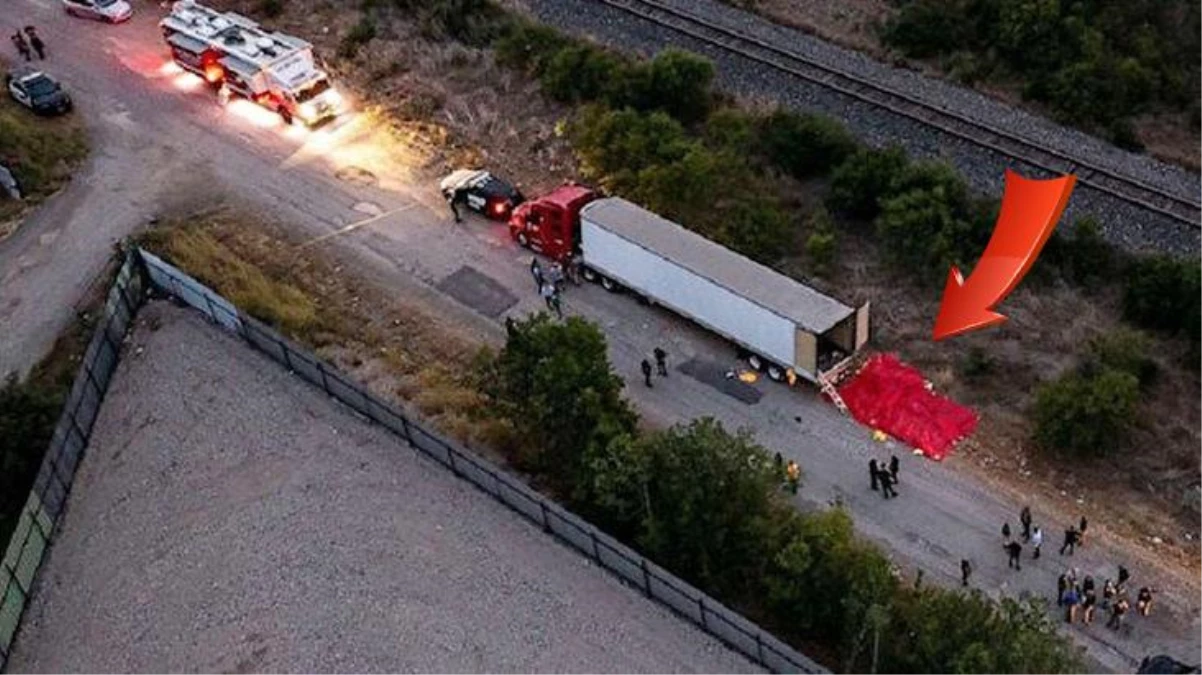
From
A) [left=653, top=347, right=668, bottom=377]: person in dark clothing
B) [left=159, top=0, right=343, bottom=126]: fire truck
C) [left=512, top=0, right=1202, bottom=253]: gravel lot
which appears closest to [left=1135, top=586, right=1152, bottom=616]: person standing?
[left=512, top=0, right=1202, bottom=253]: gravel lot

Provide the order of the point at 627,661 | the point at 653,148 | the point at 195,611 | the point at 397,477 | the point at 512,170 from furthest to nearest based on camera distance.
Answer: the point at 512,170 < the point at 653,148 < the point at 397,477 < the point at 195,611 < the point at 627,661

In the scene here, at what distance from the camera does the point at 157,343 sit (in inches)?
1266

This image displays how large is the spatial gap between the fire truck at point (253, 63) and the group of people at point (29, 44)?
15.6 feet

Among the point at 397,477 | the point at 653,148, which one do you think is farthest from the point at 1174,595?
the point at 653,148

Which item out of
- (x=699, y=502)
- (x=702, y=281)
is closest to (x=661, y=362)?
(x=702, y=281)

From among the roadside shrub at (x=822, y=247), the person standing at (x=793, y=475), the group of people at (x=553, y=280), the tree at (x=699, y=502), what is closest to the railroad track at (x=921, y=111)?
the roadside shrub at (x=822, y=247)

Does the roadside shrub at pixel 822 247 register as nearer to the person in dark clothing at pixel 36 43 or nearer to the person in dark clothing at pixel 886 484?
the person in dark clothing at pixel 886 484

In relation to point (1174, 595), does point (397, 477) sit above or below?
above

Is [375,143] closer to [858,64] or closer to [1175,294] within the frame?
[858,64]

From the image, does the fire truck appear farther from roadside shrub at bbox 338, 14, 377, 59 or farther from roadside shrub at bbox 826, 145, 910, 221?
roadside shrub at bbox 826, 145, 910, 221

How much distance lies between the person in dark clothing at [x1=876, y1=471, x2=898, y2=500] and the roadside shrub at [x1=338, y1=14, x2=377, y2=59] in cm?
2362

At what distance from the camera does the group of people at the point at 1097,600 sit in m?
26.0

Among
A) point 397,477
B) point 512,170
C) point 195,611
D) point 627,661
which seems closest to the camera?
point 627,661

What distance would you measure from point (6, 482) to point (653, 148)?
1737 centimetres
